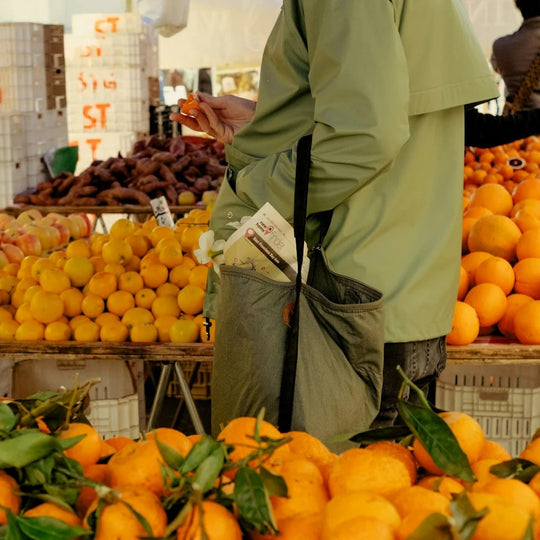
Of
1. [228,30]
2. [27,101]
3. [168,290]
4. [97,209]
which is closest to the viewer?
[168,290]

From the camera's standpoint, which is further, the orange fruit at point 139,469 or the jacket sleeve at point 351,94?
the jacket sleeve at point 351,94

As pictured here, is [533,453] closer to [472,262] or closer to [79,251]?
[472,262]

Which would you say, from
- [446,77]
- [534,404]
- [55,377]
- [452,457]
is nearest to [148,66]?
[55,377]

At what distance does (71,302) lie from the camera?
282 cm

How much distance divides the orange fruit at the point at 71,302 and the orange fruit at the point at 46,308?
0.03 meters

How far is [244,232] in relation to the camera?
1.67m

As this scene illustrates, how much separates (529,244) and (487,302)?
10.2 inches

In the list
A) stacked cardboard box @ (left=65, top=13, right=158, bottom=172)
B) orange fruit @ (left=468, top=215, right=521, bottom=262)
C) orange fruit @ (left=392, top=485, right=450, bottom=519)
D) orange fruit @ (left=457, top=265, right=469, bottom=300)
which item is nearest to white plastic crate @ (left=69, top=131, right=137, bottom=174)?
stacked cardboard box @ (left=65, top=13, right=158, bottom=172)

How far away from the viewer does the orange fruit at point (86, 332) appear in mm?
2697

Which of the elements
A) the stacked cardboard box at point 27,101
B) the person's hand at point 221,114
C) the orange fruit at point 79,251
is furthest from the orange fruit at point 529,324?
the stacked cardboard box at point 27,101

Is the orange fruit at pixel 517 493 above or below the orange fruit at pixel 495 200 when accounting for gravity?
below

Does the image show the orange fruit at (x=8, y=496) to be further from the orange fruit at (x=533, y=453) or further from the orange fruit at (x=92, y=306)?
the orange fruit at (x=92, y=306)

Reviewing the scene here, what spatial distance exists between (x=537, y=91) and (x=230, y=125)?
122 inches

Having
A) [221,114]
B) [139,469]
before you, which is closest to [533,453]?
[139,469]
